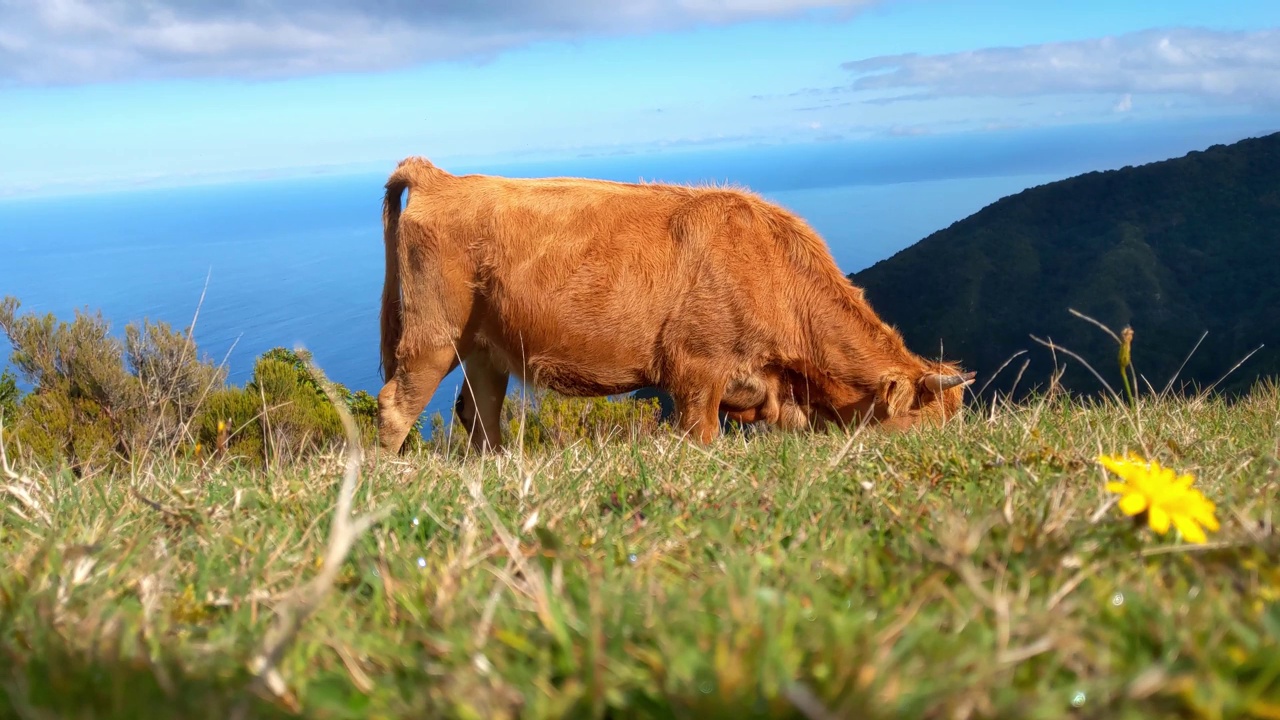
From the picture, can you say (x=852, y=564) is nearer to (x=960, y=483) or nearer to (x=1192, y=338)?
(x=960, y=483)

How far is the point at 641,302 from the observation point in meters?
7.06

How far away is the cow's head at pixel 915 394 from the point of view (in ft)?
23.0

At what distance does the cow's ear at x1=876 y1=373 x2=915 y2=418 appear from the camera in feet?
23.3

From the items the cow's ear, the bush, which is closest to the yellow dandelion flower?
the cow's ear

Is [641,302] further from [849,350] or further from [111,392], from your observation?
[111,392]

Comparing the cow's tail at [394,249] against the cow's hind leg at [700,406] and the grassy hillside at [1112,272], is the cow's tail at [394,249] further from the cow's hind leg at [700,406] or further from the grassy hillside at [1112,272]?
the grassy hillside at [1112,272]

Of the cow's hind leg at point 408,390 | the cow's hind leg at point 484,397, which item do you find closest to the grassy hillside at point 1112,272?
the cow's hind leg at point 484,397

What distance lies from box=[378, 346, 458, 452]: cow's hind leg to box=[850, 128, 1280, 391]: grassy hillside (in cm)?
3513

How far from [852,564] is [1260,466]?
1.81 m

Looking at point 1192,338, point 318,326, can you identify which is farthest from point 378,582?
point 318,326

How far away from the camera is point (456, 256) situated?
713 centimetres

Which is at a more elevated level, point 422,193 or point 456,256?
point 422,193

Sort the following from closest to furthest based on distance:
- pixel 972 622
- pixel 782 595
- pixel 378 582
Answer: pixel 972 622 → pixel 782 595 → pixel 378 582

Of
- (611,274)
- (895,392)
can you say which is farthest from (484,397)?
(895,392)
